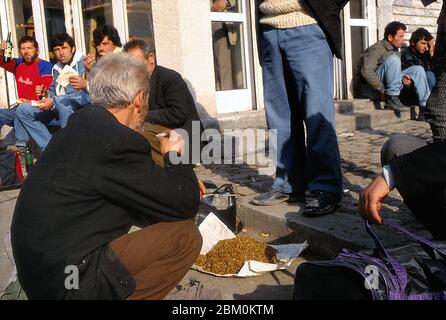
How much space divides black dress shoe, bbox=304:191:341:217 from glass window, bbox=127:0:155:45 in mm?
4442

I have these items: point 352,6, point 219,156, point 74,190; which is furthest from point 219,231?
point 352,6

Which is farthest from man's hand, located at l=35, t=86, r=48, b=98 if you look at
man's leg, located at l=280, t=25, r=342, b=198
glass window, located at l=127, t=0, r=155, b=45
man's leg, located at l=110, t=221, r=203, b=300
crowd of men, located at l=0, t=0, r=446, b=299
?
man's leg, located at l=110, t=221, r=203, b=300

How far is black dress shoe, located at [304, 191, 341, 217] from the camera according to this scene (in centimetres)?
335

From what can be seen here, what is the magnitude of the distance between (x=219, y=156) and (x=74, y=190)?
3.65 m

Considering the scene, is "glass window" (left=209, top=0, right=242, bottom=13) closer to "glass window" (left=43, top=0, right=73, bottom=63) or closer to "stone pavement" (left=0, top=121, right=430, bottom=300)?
"glass window" (left=43, top=0, right=73, bottom=63)

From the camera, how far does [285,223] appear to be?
3.41 m

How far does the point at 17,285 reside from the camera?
2.40 metres

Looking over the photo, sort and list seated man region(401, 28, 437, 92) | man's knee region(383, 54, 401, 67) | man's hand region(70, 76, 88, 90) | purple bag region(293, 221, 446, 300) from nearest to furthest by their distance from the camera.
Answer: purple bag region(293, 221, 446, 300) < man's hand region(70, 76, 88, 90) < man's knee region(383, 54, 401, 67) < seated man region(401, 28, 437, 92)

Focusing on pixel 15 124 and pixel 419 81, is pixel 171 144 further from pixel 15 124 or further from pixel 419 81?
pixel 419 81

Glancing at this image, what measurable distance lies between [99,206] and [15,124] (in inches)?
174

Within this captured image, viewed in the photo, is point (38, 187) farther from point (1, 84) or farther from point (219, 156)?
point (1, 84)

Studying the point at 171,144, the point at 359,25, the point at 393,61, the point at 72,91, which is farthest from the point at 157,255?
the point at 359,25

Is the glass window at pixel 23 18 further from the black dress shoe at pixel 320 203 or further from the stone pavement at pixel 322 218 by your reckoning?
the black dress shoe at pixel 320 203

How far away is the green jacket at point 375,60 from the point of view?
802 cm
